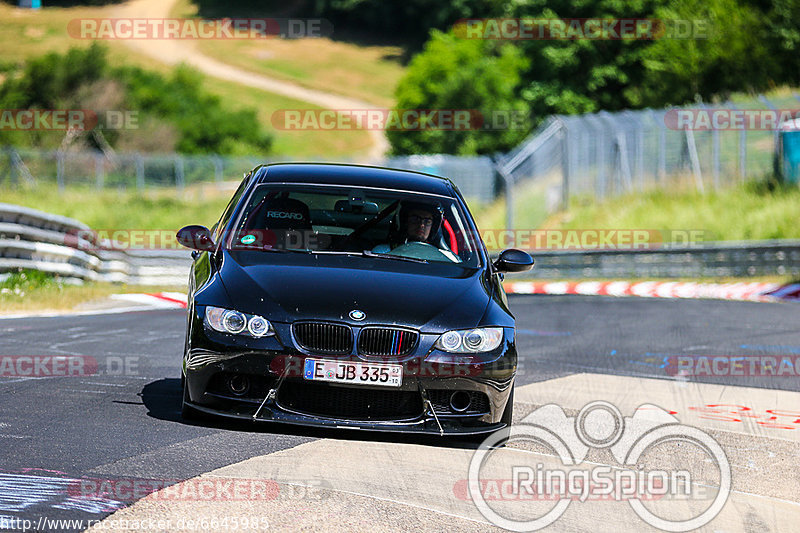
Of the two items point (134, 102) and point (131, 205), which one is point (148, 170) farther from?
point (134, 102)

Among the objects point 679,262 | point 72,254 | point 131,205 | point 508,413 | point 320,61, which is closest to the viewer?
point 508,413

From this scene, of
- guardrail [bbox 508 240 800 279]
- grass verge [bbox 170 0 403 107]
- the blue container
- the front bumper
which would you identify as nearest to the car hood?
the front bumper

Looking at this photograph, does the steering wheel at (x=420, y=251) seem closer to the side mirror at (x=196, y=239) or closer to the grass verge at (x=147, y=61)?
the side mirror at (x=196, y=239)

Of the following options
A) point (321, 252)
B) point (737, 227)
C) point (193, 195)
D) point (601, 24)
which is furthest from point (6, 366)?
point (601, 24)

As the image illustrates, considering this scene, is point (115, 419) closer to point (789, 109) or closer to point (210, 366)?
point (210, 366)

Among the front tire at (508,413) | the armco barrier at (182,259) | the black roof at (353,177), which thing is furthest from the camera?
the armco barrier at (182,259)

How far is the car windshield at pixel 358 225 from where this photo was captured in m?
7.88

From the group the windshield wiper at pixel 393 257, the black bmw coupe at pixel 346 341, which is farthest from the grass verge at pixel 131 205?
the black bmw coupe at pixel 346 341

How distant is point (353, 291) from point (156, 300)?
1085 cm

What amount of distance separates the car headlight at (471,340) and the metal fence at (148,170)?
97.3ft

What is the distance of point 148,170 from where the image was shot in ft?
135

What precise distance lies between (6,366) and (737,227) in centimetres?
2117

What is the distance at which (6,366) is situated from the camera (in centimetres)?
927

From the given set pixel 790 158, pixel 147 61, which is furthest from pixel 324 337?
pixel 147 61
